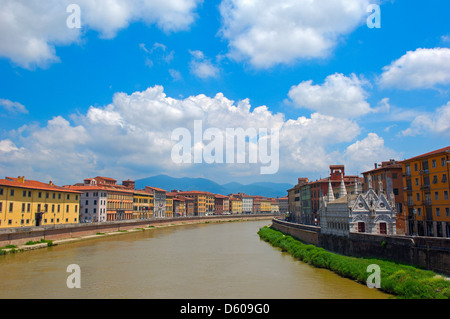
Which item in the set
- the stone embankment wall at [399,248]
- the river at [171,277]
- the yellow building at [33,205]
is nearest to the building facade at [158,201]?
the yellow building at [33,205]

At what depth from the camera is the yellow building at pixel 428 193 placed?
37.7 metres

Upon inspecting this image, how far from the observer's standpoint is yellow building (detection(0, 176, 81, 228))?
4920cm

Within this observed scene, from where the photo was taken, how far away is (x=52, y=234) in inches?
2057

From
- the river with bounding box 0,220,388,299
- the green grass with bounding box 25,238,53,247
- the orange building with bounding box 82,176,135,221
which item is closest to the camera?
the river with bounding box 0,220,388,299

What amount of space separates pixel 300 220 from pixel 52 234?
56.2 m

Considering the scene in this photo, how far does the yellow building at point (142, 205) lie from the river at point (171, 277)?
60.6 metres

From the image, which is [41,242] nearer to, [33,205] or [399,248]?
[33,205]

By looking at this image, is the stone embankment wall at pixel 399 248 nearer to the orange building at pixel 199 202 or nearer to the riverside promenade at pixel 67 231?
the riverside promenade at pixel 67 231

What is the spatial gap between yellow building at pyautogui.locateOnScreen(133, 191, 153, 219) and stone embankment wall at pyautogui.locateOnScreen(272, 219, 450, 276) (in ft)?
242

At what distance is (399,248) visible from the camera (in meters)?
28.5

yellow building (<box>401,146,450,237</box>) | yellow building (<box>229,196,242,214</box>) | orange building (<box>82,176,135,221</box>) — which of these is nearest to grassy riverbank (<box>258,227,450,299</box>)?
yellow building (<box>401,146,450,237</box>)

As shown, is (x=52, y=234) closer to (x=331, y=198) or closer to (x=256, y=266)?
(x=256, y=266)

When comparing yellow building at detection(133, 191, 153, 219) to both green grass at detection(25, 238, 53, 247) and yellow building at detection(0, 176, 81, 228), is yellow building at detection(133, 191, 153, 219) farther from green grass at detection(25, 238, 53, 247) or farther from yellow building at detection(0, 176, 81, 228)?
green grass at detection(25, 238, 53, 247)
